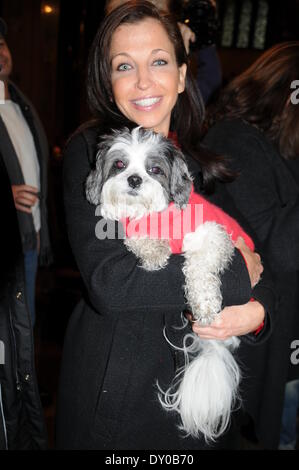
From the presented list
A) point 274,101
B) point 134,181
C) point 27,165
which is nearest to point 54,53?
point 27,165

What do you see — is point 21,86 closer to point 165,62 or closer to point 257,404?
point 165,62

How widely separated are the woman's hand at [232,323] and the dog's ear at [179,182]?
0.45 meters

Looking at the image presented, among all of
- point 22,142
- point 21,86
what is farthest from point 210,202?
point 21,86

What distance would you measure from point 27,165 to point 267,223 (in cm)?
197

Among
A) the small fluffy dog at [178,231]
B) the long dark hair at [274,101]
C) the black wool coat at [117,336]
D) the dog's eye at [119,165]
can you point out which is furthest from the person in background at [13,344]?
the long dark hair at [274,101]

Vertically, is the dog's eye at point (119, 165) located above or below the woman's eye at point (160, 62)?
below

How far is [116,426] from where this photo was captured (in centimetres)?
159

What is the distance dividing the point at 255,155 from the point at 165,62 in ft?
2.04

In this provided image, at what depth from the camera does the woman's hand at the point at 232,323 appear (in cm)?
160

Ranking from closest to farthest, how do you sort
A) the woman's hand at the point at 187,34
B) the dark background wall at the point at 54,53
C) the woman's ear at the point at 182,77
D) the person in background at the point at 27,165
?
1. the woman's ear at the point at 182,77
2. the woman's hand at the point at 187,34
3. the person in background at the point at 27,165
4. the dark background wall at the point at 54,53

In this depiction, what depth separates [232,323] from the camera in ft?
5.27

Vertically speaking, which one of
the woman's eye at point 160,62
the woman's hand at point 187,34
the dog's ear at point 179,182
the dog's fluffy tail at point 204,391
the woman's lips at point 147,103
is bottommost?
the dog's fluffy tail at point 204,391

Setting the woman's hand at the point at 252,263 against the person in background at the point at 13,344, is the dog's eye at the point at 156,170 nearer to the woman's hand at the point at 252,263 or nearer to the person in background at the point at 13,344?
the woman's hand at the point at 252,263

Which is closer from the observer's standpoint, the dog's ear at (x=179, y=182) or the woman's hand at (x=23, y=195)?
the dog's ear at (x=179, y=182)
